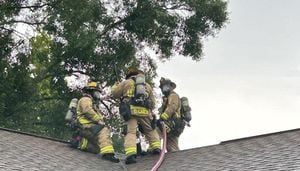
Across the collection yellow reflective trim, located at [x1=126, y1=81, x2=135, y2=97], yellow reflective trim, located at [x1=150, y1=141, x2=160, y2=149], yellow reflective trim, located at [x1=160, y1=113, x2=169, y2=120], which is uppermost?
yellow reflective trim, located at [x1=126, y1=81, x2=135, y2=97]

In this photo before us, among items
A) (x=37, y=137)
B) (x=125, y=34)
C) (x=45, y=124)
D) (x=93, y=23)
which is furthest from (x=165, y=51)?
(x=37, y=137)

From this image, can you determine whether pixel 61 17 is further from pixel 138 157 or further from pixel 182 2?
pixel 138 157

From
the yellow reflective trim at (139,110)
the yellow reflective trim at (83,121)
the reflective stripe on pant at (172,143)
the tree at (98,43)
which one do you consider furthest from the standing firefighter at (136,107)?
the tree at (98,43)

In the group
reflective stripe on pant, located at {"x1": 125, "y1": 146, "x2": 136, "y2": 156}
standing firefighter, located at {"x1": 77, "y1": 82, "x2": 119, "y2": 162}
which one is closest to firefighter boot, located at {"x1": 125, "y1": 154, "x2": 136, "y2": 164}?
reflective stripe on pant, located at {"x1": 125, "y1": 146, "x2": 136, "y2": 156}

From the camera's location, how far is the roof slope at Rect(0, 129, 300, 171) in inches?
256

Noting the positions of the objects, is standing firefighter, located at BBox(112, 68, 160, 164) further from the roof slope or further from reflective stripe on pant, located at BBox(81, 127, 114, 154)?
the roof slope

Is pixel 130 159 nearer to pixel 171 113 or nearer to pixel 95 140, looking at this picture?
pixel 95 140

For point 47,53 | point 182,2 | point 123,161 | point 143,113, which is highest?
point 182,2

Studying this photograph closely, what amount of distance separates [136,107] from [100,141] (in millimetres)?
808

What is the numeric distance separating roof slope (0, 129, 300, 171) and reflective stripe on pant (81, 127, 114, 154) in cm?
22

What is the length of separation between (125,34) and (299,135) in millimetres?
11730

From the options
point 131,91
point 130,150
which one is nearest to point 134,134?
point 130,150

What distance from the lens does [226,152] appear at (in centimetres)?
764

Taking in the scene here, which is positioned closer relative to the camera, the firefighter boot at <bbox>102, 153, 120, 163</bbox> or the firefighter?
the firefighter boot at <bbox>102, 153, 120, 163</bbox>
